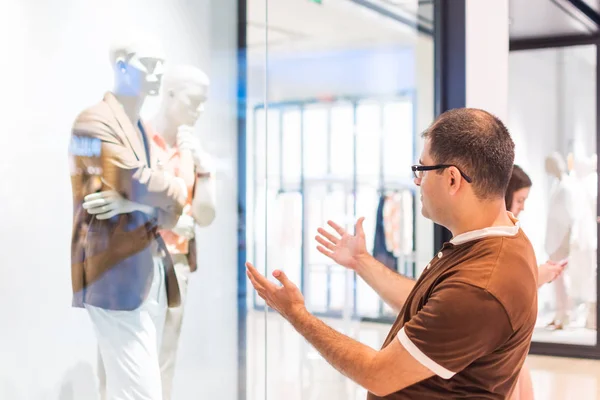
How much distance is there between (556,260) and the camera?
689 cm

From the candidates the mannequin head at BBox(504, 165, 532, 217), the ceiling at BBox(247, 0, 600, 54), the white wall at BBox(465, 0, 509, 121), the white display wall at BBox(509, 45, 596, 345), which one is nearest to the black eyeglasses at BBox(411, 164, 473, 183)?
the ceiling at BBox(247, 0, 600, 54)

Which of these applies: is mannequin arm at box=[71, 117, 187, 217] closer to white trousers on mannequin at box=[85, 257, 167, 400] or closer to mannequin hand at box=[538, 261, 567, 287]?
white trousers on mannequin at box=[85, 257, 167, 400]

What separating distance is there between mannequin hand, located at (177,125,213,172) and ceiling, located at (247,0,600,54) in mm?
500

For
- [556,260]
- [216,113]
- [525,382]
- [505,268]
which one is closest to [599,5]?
[556,260]

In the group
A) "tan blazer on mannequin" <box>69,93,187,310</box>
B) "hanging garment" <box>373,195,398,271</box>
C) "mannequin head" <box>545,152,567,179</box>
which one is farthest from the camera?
"mannequin head" <box>545,152,567,179</box>

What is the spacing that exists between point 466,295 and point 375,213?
6.26 ft

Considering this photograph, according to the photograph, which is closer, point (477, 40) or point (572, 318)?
point (477, 40)

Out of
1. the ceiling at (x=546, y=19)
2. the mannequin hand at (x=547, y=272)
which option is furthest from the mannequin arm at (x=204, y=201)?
the ceiling at (x=546, y=19)

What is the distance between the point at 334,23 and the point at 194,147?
3.56ft

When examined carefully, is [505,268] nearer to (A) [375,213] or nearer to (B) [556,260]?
(A) [375,213]

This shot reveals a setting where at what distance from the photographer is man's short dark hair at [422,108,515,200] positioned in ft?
6.42

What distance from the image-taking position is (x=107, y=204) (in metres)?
2.28

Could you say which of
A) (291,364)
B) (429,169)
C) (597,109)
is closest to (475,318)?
(429,169)

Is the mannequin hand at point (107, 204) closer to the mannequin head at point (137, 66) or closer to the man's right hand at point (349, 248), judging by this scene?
the mannequin head at point (137, 66)
